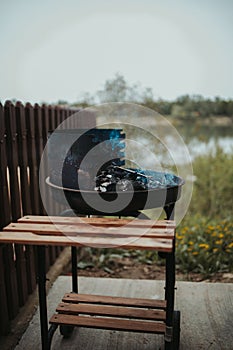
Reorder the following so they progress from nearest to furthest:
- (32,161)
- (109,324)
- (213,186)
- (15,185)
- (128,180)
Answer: (128,180) < (109,324) < (15,185) < (32,161) < (213,186)

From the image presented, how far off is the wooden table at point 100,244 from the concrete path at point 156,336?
0.15 m

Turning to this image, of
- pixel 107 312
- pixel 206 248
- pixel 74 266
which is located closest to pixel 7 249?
pixel 74 266

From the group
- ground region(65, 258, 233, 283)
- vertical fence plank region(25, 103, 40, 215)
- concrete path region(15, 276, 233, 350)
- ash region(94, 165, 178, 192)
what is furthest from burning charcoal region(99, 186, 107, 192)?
ground region(65, 258, 233, 283)

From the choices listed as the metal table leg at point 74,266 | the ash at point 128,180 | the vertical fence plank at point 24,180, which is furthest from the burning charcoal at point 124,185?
the vertical fence plank at point 24,180

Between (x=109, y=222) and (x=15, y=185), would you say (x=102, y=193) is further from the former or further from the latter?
(x=15, y=185)

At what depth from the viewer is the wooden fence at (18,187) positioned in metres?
2.25

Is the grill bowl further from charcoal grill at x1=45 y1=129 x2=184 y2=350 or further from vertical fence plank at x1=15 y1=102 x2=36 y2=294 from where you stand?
vertical fence plank at x1=15 y1=102 x2=36 y2=294

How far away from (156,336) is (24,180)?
138 centimetres

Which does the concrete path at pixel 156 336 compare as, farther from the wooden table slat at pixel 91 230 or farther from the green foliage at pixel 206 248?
the wooden table slat at pixel 91 230

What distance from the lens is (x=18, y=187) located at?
251cm

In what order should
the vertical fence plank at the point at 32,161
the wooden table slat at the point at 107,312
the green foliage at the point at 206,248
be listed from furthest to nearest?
the green foliage at the point at 206,248
the vertical fence plank at the point at 32,161
the wooden table slat at the point at 107,312

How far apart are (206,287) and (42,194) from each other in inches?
59.9

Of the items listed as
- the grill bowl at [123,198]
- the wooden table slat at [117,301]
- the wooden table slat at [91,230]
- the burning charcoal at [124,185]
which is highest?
the burning charcoal at [124,185]

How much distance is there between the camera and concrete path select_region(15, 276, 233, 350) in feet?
6.94
